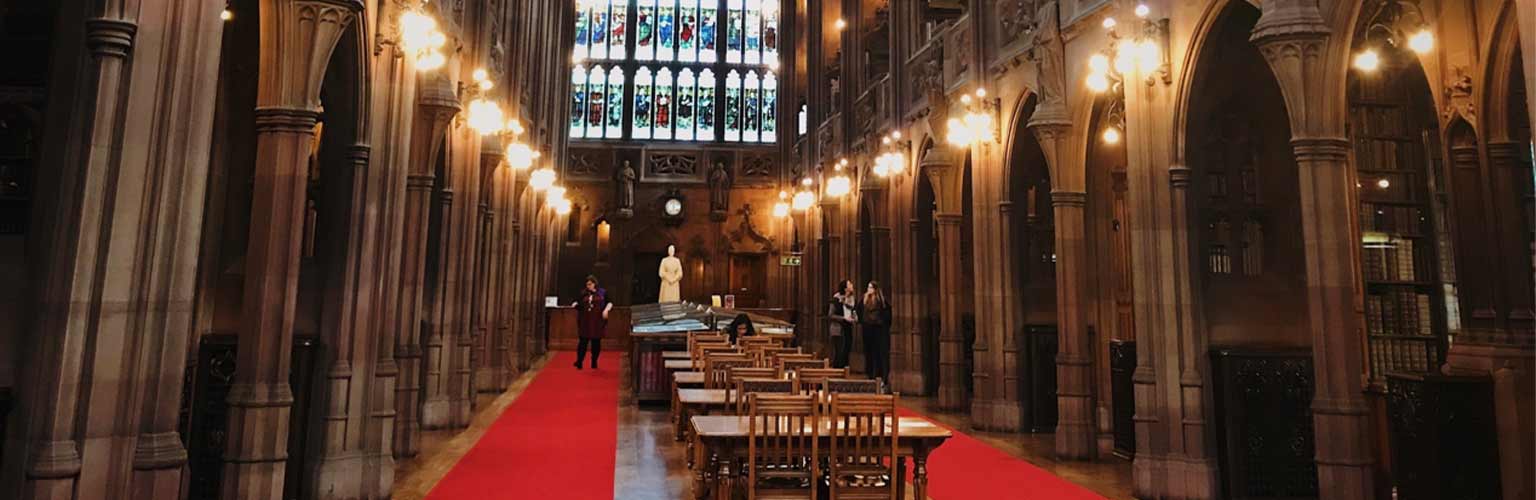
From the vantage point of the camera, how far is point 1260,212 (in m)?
8.21

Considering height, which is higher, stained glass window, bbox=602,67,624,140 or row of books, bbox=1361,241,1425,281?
stained glass window, bbox=602,67,624,140

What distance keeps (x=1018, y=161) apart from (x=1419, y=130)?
441cm

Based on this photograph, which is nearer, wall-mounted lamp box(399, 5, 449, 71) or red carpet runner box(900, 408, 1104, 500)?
wall-mounted lamp box(399, 5, 449, 71)

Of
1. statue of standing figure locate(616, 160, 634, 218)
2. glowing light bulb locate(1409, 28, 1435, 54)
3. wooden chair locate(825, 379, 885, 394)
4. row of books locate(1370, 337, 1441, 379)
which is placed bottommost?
wooden chair locate(825, 379, 885, 394)

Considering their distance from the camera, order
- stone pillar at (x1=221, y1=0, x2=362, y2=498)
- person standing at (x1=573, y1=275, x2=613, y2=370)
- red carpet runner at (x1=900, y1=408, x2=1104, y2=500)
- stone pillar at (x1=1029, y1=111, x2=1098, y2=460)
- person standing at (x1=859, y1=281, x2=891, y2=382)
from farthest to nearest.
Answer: person standing at (x1=573, y1=275, x2=613, y2=370), person standing at (x1=859, y1=281, x2=891, y2=382), stone pillar at (x1=1029, y1=111, x2=1098, y2=460), red carpet runner at (x1=900, y1=408, x2=1104, y2=500), stone pillar at (x1=221, y1=0, x2=362, y2=498)

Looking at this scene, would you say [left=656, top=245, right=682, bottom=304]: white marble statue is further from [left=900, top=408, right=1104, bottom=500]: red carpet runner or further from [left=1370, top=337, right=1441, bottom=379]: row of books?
[left=1370, top=337, right=1441, bottom=379]: row of books

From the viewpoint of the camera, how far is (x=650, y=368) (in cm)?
1280

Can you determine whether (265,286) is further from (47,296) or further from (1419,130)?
(1419,130)

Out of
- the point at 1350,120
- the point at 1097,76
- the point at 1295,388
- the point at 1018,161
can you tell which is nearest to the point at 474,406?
the point at 1018,161

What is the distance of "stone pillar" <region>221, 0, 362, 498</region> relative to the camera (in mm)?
5445

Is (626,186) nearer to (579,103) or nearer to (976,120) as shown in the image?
(579,103)

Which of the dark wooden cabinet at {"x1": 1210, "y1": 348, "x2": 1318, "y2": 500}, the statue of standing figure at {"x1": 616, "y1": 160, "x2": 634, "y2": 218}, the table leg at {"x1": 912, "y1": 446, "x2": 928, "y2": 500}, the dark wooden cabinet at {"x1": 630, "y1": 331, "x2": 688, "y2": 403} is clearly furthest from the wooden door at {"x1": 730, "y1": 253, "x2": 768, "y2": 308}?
the table leg at {"x1": 912, "y1": 446, "x2": 928, "y2": 500}

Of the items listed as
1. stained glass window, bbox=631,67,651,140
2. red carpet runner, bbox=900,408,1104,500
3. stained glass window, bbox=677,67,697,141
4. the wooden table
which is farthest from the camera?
stained glass window, bbox=677,67,697,141

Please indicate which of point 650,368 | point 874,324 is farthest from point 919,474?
point 874,324
